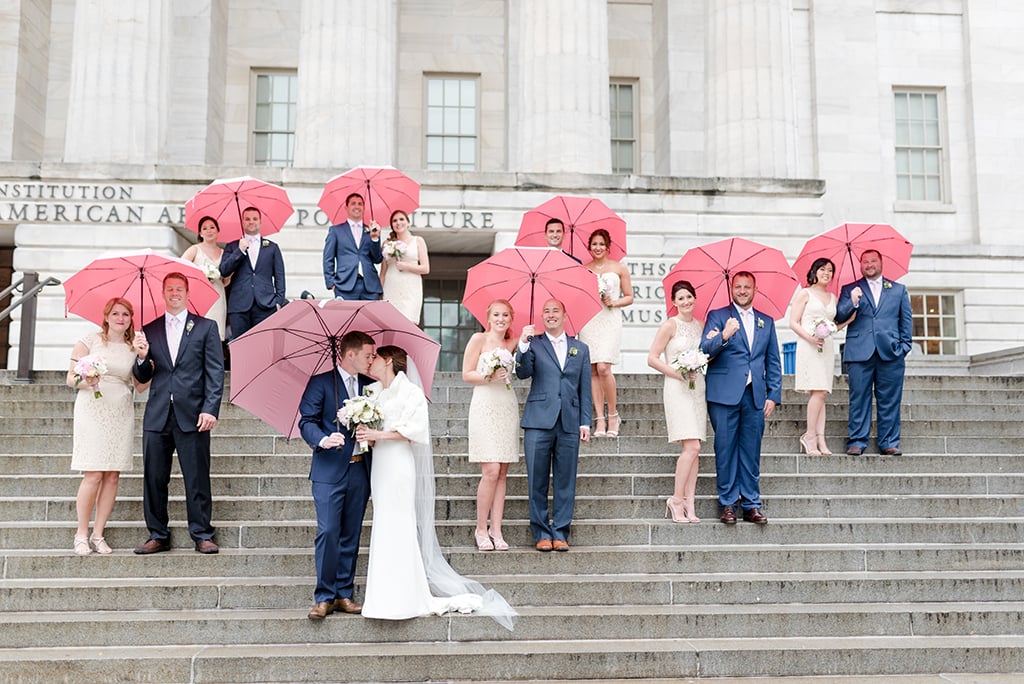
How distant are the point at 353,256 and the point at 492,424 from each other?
3313mm

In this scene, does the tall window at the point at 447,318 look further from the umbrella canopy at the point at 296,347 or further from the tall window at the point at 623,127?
the umbrella canopy at the point at 296,347

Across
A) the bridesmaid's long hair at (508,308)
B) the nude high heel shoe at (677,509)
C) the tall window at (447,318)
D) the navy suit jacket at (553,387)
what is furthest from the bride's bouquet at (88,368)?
the tall window at (447,318)

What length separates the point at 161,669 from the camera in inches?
242

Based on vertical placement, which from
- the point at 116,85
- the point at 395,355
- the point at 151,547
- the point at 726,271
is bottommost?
the point at 151,547

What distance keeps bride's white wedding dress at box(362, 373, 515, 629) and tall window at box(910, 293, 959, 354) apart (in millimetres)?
18782

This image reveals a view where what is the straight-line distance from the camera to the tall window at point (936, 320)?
2267 cm

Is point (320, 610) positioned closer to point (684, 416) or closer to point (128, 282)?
point (128, 282)

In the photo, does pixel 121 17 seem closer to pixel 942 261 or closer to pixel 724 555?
pixel 724 555

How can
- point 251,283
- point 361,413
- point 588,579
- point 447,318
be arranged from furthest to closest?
point 447,318 → point 251,283 → point 588,579 → point 361,413

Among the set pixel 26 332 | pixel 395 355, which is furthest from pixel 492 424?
pixel 26 332

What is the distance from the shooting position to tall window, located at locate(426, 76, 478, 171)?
2247cm

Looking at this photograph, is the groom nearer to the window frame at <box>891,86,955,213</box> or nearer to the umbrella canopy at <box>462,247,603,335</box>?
the umbrella canopy at <box>462,247,603,335</box>

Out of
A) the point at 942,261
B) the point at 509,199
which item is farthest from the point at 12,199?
the point at 942,261

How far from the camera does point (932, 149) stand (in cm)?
2366
